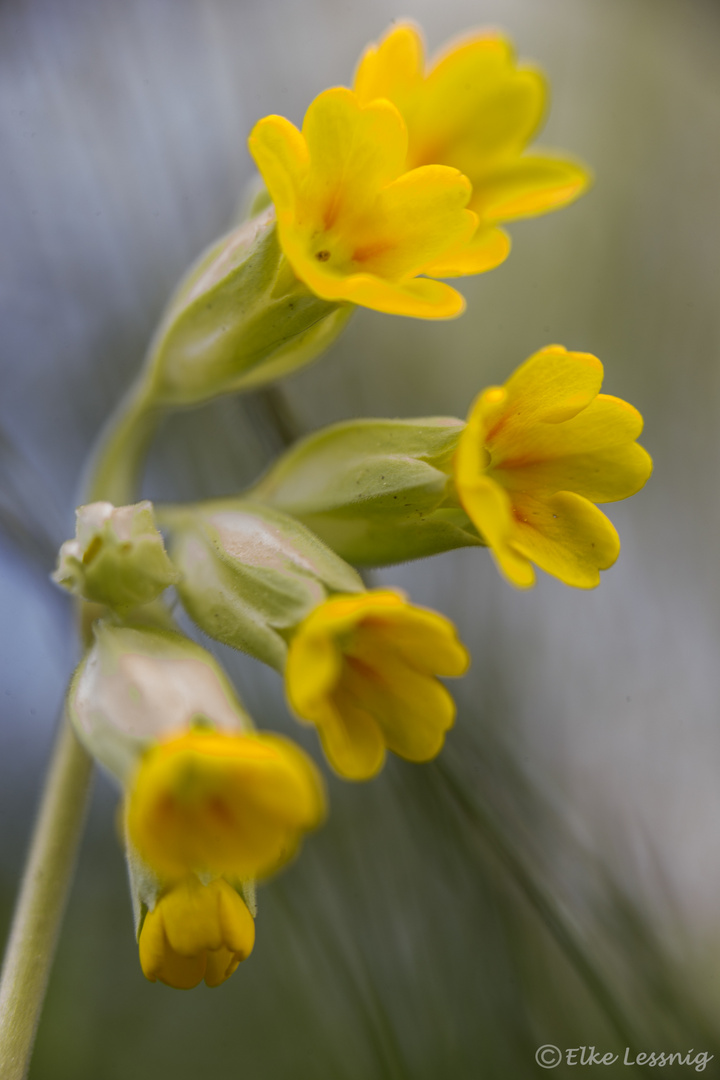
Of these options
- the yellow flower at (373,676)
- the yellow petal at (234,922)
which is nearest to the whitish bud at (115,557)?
the yellow flower at (373,676)

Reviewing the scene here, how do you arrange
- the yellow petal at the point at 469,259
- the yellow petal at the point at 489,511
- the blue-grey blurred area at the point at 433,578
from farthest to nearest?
the blue-grey blurred area at the point at 433,578
the yellow petal at the point at 469,259
the yellow petal at the point at 489,511

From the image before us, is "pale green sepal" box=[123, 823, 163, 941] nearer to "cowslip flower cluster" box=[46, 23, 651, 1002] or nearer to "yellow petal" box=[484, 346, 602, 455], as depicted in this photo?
"cowslip flower cluster" box=[46, 23, 651, 1002]

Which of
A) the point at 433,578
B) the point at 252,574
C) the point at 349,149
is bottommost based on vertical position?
the point at 433,578

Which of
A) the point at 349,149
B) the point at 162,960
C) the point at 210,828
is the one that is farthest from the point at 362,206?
the point at 162,960

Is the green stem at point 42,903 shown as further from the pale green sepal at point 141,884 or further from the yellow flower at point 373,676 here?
the yellow flower at point 373,676

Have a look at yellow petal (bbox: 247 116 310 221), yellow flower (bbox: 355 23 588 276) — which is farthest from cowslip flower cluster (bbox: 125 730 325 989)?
yellow flower (bbox: 355 23 588 276)

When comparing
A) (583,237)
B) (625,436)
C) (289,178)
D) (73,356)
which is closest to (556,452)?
(625,436)

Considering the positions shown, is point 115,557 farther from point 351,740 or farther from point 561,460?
point 561,460
